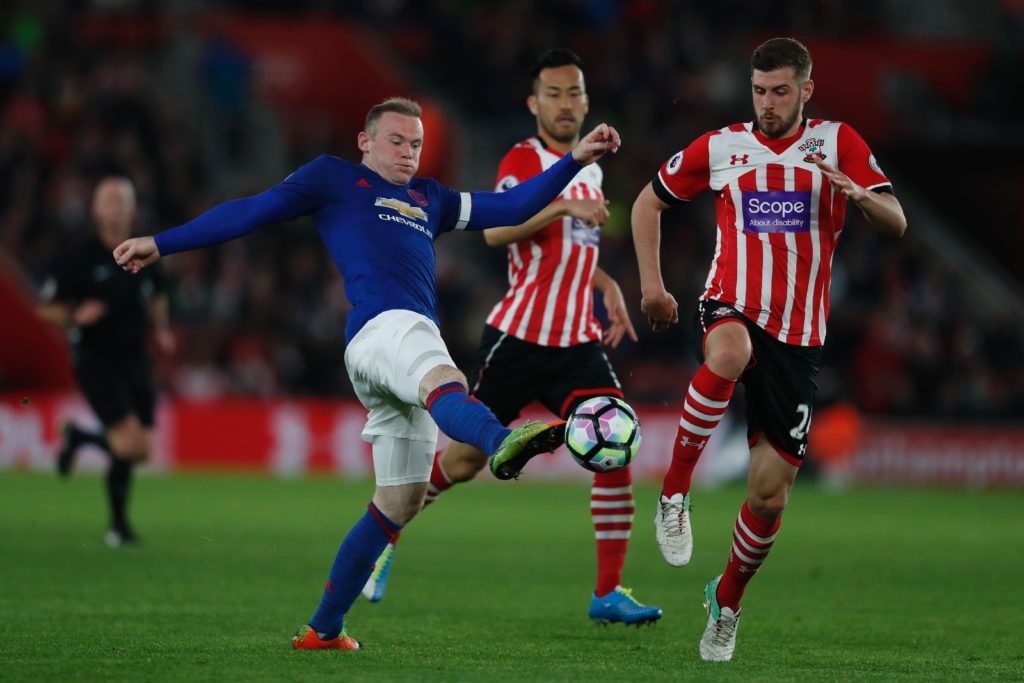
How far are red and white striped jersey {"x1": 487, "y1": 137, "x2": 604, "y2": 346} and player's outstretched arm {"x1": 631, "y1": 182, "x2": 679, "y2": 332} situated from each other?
3.99 feet

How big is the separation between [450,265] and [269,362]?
2806mm

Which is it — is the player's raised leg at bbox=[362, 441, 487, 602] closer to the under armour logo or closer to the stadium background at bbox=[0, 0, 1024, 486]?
the under armour logo

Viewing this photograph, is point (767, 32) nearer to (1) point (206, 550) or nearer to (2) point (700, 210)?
(2) point (700, 210)

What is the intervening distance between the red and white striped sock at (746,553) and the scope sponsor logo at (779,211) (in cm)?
120

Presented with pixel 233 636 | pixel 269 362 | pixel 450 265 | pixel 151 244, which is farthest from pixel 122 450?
pixel 450 265

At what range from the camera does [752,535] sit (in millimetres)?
6691

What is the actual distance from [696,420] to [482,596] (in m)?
2.60

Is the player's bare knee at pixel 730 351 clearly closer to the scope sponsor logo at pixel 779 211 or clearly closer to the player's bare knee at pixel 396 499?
the scope sponsor logo at pixel 779 211

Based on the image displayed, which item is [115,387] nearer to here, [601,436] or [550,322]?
[550,322]

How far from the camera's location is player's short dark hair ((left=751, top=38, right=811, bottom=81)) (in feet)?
21.8

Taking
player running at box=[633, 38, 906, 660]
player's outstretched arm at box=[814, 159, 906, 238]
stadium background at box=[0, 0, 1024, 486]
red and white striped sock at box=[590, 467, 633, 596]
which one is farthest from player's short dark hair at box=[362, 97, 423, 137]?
stadium background at box=[0, 0, 1024, 486]

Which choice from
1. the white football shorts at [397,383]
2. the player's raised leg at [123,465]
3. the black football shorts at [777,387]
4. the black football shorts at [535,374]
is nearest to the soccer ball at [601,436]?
the white football shorts at [397,383]

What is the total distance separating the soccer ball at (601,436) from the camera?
5.46 m

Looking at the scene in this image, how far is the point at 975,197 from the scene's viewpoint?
2508 cm
